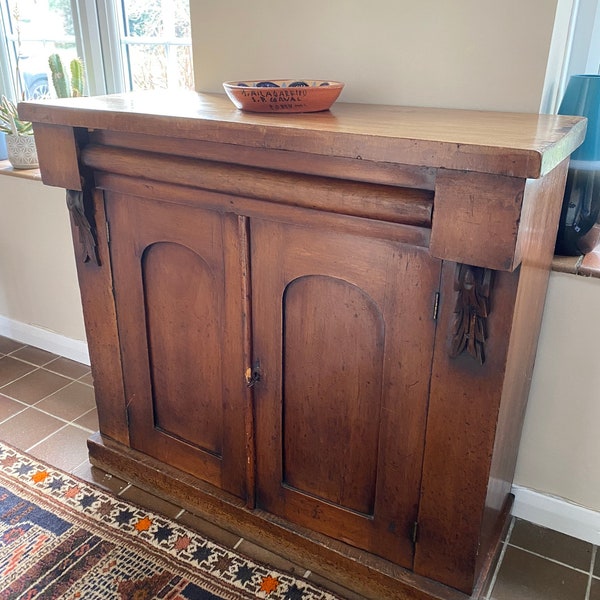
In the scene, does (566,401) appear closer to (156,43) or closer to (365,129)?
(365,129)

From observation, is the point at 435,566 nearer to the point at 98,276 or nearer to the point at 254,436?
the point at 254,436

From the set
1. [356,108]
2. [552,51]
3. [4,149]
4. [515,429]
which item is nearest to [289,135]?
[356,108]

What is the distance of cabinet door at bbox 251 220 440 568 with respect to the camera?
1.17 meters

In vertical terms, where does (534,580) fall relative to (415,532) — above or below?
below

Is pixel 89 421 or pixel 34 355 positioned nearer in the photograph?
pixel 89 421

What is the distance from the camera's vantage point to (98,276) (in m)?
1.60

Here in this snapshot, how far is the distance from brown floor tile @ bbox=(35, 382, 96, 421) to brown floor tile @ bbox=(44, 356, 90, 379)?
0.09m

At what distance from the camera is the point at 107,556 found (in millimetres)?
1567

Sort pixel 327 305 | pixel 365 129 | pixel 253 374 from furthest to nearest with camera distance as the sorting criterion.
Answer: pixel 253 374 → pixel 327 305 → pixel 365 129

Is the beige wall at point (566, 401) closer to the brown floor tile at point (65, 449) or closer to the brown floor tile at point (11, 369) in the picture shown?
the brown floor tile at point (65, 449)

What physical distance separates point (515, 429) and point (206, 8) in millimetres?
1399

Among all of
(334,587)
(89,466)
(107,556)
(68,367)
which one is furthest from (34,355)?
(334,587)

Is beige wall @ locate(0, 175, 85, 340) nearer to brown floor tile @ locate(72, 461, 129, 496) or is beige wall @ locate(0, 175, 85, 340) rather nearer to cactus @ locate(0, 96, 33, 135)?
cactus @ locate(0, 96, 33, 135)

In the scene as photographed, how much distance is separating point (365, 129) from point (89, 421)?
154 centimetres
